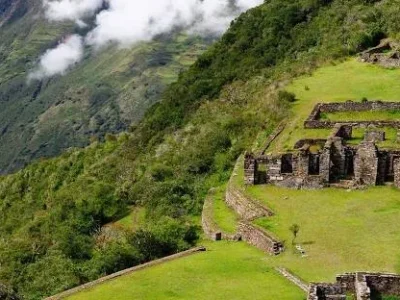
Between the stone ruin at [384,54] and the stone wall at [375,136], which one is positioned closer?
the stone wall at [375,136]

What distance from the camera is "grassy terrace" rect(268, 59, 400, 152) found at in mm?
48381

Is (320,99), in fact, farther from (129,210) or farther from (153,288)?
(153,288)

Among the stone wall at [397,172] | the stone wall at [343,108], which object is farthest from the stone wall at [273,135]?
the stone wall at [397,172]

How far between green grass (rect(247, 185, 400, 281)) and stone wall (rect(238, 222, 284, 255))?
1.83 ft

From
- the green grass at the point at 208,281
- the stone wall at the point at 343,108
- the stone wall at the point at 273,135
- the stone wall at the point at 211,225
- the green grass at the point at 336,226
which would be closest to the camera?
the green grass at the point at 208,281

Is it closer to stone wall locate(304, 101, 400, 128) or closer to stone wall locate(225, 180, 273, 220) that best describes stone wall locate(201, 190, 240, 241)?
stone wall locate(225, 180, 273, 220)

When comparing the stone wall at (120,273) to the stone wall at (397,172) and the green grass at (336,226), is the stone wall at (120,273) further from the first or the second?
the stone wall at (397,172)

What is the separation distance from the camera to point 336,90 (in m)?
60.2

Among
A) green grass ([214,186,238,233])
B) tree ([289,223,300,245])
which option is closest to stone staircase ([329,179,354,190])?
green grass ([214,186,238,233])

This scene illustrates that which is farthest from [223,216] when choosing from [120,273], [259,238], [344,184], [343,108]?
[343,108]

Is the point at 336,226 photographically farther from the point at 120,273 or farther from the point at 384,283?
the point at 120,273

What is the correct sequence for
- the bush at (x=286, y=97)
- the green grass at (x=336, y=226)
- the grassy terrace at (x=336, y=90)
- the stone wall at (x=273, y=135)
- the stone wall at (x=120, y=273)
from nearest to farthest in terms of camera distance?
the green grass at (x=336, y=226), the stone wall at (x=120, y=273), the stone wall at (x=273, y=135), the grassy terrace at (x=336, y=90), the bush at (x=286, y=97)

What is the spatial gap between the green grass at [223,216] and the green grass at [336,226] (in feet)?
5.96

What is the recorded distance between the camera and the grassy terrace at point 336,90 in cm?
4838
